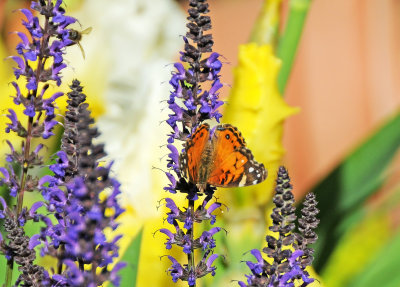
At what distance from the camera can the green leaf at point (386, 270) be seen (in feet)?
1.91

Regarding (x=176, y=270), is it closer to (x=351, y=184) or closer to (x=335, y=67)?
(x=351, y=184)

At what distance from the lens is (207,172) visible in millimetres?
284

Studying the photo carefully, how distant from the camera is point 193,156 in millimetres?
275

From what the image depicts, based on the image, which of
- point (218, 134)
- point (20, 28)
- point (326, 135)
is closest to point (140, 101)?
point (218, 134)

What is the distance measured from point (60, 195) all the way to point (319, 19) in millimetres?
1126

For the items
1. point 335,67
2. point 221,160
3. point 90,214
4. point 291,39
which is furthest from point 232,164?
point 335,67

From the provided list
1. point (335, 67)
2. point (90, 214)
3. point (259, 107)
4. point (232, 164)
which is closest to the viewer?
point (90, 214)

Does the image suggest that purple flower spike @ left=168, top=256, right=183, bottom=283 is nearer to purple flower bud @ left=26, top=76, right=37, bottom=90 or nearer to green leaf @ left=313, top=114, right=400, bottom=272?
purple flower bud @ left=26, top=76, right=37, bottom=90

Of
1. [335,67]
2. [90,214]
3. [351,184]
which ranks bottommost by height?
[90,214]

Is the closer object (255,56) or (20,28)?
(255,56)

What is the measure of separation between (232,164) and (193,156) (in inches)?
1.0

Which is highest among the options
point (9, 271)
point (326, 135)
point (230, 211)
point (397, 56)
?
point (397, 56)

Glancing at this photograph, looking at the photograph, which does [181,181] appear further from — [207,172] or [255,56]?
[255,56]

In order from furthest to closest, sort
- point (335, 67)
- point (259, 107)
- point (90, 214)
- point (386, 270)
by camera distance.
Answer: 1. point (335, 67)
2. point (386, 270)
3. point (259, 107)
4. point (90, 214)
